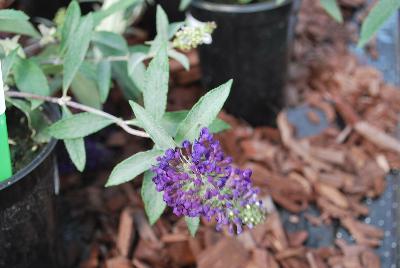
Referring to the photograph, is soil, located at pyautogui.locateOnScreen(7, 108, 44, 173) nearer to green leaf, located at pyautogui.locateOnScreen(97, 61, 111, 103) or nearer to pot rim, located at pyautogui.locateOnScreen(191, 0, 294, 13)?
→ green leaf, located at pyautogui.locateOnScreen(97, 61, 111, 103)

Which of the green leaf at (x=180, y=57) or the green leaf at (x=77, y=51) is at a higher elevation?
the green leaf at (x=77, y=51)

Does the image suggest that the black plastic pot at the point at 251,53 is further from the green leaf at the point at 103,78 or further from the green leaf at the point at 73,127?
the green leaf at the point at 73,127

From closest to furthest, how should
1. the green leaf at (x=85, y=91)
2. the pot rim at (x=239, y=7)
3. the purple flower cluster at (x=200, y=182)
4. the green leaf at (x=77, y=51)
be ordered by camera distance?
1. the purple flower cluster at (x=200, y=182)
2. the green leaf at (x=77, y=51)
3. the green leaf at (x=85, y=91)
4. the pot rim at (x=239, y=7)

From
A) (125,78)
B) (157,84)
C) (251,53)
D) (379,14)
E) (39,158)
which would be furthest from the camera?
(251,53)

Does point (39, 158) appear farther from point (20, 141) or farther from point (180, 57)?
point (180, 57)

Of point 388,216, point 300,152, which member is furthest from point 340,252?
point 300,152

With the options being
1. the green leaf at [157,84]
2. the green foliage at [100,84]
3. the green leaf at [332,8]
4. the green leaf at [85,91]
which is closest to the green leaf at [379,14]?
the green leaf at [332,8]

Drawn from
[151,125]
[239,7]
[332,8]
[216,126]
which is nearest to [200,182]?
[151,125]
